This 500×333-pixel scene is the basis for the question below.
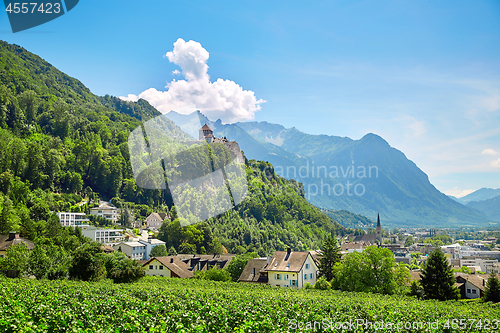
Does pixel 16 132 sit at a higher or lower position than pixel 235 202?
higher

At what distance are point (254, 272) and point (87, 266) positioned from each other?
21085 millimetres

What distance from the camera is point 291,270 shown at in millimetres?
45344

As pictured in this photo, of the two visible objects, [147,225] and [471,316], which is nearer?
[471,316]

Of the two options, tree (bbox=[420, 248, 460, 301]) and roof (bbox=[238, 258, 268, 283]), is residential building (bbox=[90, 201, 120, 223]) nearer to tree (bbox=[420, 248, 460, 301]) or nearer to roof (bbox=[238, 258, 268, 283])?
roof (bbox=[238, 258, 268, 283])

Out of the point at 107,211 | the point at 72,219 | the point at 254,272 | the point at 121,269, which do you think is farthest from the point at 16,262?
the point at 107,211

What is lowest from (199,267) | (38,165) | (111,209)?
(199,267)

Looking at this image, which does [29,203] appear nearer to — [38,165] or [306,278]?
[38,165]

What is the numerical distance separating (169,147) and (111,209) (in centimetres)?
4298

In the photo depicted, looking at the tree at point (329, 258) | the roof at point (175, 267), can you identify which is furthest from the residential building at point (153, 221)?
the tree at point (329, 258)

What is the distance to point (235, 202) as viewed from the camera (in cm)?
13362

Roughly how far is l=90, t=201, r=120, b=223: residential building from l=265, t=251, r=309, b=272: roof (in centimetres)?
7231

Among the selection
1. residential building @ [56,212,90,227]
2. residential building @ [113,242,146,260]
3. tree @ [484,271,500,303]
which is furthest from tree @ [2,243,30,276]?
residential building @ [56,212,90,227]

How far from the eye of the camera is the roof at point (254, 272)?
47875mm

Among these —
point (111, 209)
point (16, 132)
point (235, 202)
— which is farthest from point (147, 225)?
point (16, 132)
